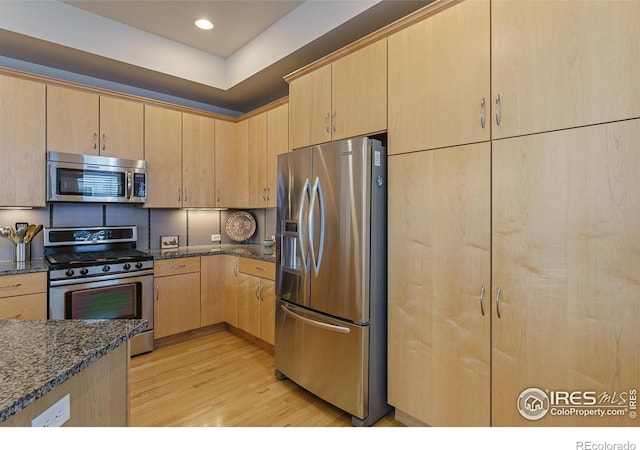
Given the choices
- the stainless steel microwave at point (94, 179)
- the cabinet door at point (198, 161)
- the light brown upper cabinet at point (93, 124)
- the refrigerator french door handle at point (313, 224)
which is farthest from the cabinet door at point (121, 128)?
the refrigerator french door handle at point (313, 224)

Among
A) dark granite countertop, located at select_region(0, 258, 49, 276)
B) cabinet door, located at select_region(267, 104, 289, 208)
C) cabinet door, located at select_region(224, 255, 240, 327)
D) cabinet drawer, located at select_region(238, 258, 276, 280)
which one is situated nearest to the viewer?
dark granite countertop, located at select_region(0, 258, 49, 276)

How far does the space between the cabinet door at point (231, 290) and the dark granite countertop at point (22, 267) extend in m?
1.53

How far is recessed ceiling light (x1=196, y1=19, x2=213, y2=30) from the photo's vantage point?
9.63 feet

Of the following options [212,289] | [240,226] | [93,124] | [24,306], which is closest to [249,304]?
[212,289]

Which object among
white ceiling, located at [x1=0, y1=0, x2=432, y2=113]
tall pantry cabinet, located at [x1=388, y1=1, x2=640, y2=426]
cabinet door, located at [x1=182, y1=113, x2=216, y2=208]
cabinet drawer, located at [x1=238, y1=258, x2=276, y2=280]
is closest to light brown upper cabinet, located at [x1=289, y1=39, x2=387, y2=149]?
tall pantry cabinet, located at [x1=388, y1=1, x2=640, y2=426]

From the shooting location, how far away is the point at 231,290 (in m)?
3.58

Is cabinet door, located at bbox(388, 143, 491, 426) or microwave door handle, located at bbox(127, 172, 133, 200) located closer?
cabinet door, located at bbox(388, 143, 491, 426)

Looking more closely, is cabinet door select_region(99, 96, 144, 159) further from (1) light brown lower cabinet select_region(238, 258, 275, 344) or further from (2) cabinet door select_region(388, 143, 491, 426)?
(2) cabinet door select_region(388, 143, 491, 426)

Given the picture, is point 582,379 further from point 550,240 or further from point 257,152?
point 257,152

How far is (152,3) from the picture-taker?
2.70 metres

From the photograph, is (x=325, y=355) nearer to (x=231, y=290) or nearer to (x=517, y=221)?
(x=517, y=221)

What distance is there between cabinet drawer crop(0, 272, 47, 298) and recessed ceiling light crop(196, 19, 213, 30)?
2459 millimetres

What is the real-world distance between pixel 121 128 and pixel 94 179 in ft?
1.85

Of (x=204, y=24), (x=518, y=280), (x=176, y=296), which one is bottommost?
(x=176, y=296)
